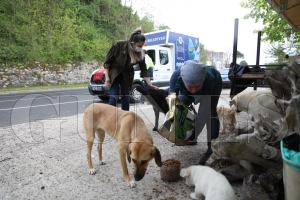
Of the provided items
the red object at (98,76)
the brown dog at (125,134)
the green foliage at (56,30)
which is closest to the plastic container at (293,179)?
the brown dog at (125,134)

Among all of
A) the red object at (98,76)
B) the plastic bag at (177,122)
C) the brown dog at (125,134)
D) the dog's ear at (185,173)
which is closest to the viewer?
the brown dog at (125,134)

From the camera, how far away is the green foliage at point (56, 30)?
19.0m

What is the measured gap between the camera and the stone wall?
17.2m

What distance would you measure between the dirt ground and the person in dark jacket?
3.63 ft

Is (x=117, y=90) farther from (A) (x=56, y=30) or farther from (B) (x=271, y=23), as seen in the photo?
(A) (x=56, y=30)

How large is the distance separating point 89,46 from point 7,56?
9.33 metres

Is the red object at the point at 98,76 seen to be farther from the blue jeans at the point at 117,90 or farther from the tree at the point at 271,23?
the tree at the point at 271,23

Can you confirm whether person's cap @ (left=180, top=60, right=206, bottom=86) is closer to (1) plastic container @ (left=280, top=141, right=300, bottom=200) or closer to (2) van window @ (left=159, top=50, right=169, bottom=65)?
(1) plastic container @ (left=280, top=141, right=300, bottom=200)

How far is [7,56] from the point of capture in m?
17.7

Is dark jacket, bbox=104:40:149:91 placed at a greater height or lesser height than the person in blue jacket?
greater

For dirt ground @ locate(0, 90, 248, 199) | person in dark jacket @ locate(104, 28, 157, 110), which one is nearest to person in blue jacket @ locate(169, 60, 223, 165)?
dirt ground @ locate(0, 90, 248, 199)

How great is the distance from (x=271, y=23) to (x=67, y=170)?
10.5m

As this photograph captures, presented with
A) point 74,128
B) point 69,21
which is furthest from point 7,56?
point 74,128

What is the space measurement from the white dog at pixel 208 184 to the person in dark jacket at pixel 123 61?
1.99 meters
